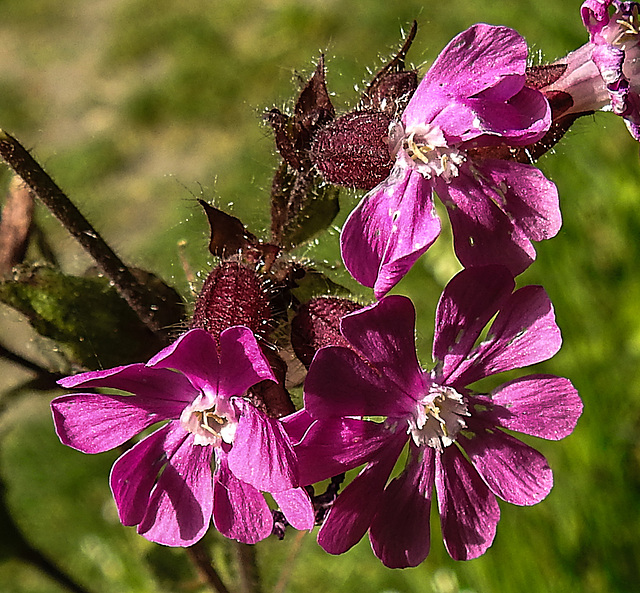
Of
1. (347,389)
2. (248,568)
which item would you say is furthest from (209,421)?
(248,568)

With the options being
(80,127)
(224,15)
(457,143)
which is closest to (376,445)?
(457,143)

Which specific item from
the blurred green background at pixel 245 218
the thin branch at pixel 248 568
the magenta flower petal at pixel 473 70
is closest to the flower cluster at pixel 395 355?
the magenta flower petal at pixel 473 70

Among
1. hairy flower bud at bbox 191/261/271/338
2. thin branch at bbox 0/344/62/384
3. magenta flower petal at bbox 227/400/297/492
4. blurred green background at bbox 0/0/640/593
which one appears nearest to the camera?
magenta flower petal at bbox 227/400/297/492

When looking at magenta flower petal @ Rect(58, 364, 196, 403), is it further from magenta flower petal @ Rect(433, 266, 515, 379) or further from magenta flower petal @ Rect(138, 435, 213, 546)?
magenta flower petal @ Rect(433, 266, 515, 379)

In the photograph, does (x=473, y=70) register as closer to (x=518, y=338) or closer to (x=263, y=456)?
(x=518, y=338)

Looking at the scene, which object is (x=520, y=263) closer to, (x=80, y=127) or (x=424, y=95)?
(x=424, y=95)

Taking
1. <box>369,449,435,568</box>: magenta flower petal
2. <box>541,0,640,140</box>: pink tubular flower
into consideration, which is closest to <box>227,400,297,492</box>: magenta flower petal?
<box>369,449,435,568</box>: magenta flower petal

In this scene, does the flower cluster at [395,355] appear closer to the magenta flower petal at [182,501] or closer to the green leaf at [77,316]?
the magenta flower petal at [182,501]
